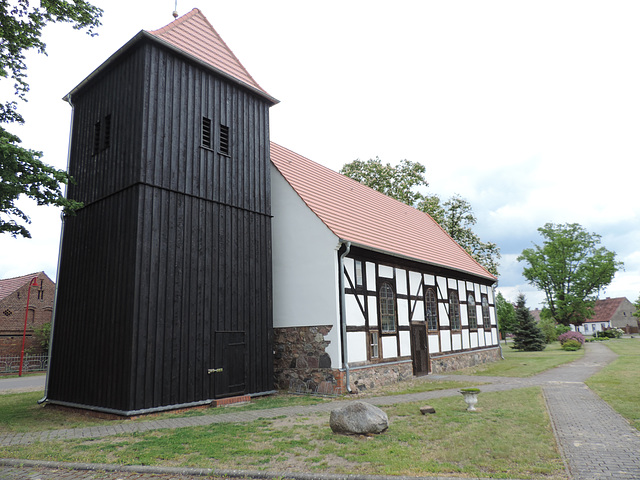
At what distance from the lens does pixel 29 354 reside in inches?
1136

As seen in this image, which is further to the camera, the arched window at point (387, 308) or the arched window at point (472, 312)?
the arched window at point (472, 312)

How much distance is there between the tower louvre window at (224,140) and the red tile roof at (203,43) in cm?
164

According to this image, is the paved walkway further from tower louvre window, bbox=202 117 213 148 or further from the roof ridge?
the roof ridge

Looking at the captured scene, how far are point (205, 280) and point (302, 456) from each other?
637cm

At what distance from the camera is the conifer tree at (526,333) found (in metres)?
31.3

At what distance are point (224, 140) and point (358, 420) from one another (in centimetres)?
897

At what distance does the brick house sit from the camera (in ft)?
95.0

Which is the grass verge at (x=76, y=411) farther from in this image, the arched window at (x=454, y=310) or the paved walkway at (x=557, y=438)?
the arched window at (x=454, y=310)

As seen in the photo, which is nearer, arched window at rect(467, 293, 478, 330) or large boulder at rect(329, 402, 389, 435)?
large boulder at rect(329, 402, 389, 435)

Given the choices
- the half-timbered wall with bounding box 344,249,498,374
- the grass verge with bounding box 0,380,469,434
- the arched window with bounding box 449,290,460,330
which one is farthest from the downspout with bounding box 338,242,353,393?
the arched window with bounding box 449,290,460,330

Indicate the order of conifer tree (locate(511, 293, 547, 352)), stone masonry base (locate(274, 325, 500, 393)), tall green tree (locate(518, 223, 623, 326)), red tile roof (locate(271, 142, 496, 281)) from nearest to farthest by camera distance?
stone masonry base (locate(274, 325, 500, 393)), red tile roof (locate(271, 142, 496, 281)), conifer tree (locate(511, 293, 547, 352)), tall green tree (locate(518, 223, 623, 326))

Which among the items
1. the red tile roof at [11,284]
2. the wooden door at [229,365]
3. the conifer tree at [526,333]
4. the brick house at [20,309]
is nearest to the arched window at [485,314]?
the conifer tree at [526,333]

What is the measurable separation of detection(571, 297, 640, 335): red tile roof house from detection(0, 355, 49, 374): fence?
272 ft

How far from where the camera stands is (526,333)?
104 feet
